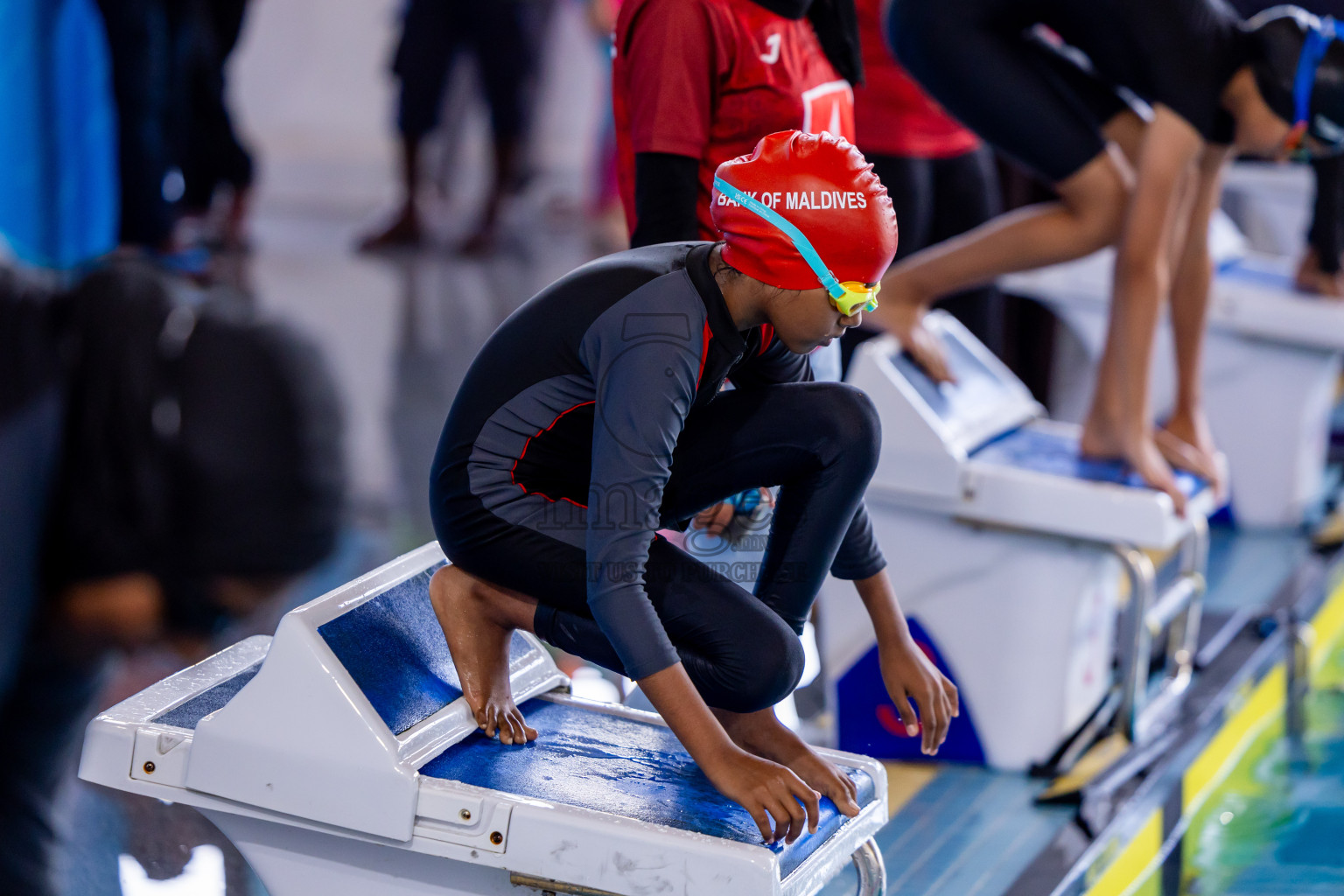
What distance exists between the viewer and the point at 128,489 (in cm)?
354

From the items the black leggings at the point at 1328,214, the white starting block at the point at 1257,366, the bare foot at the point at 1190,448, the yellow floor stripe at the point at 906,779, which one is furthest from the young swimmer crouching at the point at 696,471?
the black leggings at the point at 1328,214

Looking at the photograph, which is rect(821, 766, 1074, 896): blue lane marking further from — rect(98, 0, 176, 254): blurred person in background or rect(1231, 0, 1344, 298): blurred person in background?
rect(98, 0, 176, 254): blurred person in background

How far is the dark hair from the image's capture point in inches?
101

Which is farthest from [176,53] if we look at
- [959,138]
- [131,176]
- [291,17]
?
[959,138]

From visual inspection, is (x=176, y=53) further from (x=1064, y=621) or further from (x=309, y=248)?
(x=1064, y=621)

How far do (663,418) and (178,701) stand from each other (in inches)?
29.3

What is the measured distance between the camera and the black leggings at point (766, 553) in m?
1.61

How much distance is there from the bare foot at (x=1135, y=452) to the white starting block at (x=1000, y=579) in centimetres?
4

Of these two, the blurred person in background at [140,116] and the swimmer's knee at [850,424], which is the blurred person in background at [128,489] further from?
the swimmer's knee at [850,424]

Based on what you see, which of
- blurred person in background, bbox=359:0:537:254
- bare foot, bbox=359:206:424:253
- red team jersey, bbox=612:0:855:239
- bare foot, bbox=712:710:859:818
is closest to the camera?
bare foot, bbox=712:710:859:818

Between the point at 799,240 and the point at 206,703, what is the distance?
0.93 m

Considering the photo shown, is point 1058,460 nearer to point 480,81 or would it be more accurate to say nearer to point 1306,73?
point 1306,73

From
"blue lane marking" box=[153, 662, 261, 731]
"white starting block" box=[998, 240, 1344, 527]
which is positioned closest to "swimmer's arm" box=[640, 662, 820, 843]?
"blue lane marking" box=[153, 662, 261, 731]

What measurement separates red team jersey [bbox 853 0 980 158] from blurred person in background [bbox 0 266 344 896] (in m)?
1.74
